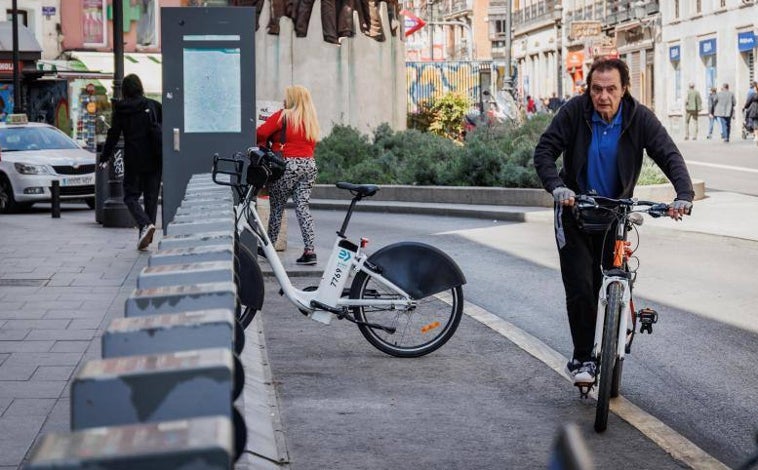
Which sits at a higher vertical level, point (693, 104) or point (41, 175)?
point (693, 104)

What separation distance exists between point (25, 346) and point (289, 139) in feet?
18.6

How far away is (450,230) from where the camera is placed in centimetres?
1883

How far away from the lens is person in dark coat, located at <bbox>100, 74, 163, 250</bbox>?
15203mm

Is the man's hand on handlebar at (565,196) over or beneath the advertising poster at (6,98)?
beneath

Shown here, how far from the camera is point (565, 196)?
692 centimetres

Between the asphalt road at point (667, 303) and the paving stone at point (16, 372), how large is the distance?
8.88 ft

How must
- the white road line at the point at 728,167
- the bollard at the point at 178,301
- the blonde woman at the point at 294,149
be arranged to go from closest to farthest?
the bollard at the point at 178,301 < the blonde woman at the point at 294,149 < the white road line at the point at 728,167

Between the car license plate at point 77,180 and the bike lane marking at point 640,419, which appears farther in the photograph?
the car license plate at point 77,180

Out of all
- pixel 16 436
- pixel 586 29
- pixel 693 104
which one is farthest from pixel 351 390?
pixel 693 104

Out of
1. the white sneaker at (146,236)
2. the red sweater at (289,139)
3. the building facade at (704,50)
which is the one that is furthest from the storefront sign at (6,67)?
the red sweater at (289,139)

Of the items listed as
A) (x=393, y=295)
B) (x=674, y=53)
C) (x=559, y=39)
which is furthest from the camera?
(x=559, y=39)

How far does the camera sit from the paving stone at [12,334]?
8.61 m

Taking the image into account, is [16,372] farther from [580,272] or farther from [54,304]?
[54,304]

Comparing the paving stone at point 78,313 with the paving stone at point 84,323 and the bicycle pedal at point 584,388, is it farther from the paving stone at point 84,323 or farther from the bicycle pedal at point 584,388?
the bicycle pedal at point 584,388
